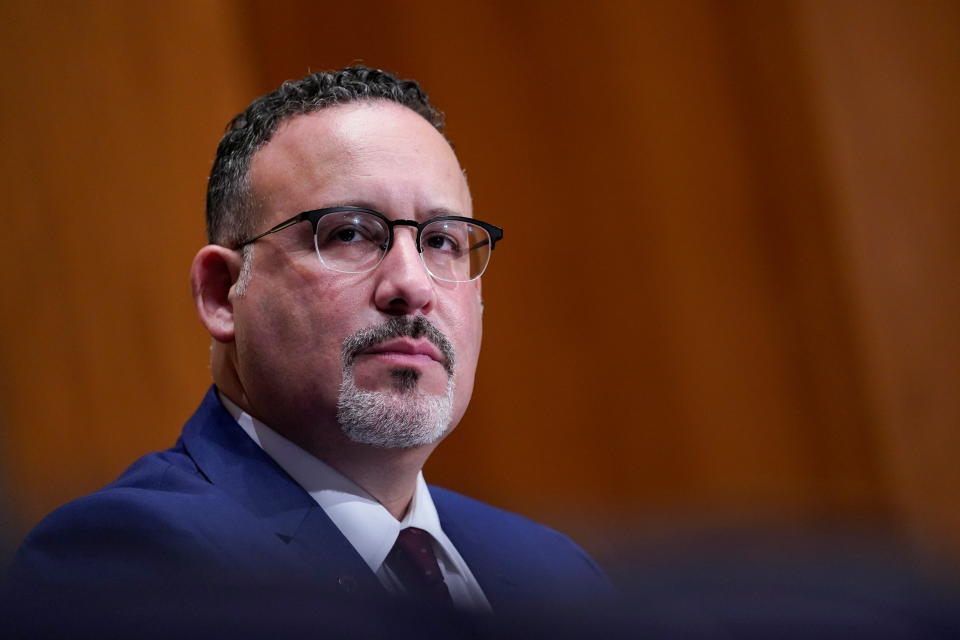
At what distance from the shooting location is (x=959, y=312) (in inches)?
80.0

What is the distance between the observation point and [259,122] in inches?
47.8

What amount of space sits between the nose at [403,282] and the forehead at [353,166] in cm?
5

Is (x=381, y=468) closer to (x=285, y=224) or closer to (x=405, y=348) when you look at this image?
(x=405, y=348)

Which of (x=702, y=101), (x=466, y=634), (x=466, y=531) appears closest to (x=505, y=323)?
(x=702, y=101)

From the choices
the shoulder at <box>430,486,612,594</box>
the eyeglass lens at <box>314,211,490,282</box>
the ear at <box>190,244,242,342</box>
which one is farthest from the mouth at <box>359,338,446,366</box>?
the shoulder at <box>430,486,612,594</box>

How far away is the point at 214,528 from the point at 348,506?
7.5 inches

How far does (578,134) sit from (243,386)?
4.57 ft

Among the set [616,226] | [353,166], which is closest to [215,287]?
[353,166]

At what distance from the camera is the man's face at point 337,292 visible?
1077mm

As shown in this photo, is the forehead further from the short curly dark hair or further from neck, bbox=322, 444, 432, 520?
neck, bbox=322, 444, 432, 520

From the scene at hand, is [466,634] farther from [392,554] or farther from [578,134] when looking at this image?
[578,134]

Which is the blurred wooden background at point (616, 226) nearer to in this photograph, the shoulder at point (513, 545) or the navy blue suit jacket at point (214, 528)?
the shoulder at point (513, 545)

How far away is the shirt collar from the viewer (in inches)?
42.8

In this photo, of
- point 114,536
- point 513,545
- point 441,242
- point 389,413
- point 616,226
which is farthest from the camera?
point 616,226
